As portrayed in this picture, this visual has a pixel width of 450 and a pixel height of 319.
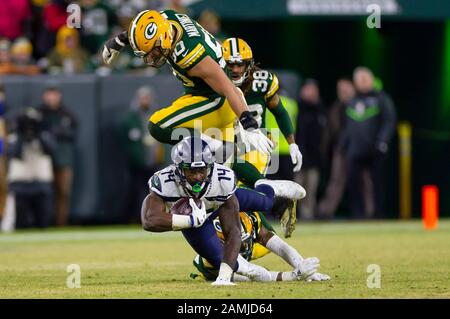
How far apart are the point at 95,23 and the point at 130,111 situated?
5.13 ft

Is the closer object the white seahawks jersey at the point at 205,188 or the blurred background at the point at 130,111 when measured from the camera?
the white seahawks jersey at the point at 205,188

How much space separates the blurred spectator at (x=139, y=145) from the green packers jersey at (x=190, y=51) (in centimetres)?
779

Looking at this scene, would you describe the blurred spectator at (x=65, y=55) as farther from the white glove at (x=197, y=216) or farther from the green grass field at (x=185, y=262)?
the white glove at (x=197, y=216)

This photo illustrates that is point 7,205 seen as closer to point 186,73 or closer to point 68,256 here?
point 68,256

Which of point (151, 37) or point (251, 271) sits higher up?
point (151, 37)

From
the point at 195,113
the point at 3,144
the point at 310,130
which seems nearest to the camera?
the point at 195,113

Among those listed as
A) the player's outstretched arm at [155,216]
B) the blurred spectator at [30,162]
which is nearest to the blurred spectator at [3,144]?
the blurred spectator at [30,162]

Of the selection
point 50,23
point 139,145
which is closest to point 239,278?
point 139,145

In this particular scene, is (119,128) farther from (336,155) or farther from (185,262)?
(185,262)

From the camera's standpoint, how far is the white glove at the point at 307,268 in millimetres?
9109

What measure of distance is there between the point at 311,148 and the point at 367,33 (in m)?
2.74

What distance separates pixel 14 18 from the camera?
18.2m

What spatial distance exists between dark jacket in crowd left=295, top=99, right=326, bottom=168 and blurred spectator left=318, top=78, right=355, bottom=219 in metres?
0.31

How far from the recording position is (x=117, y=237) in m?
15.7
